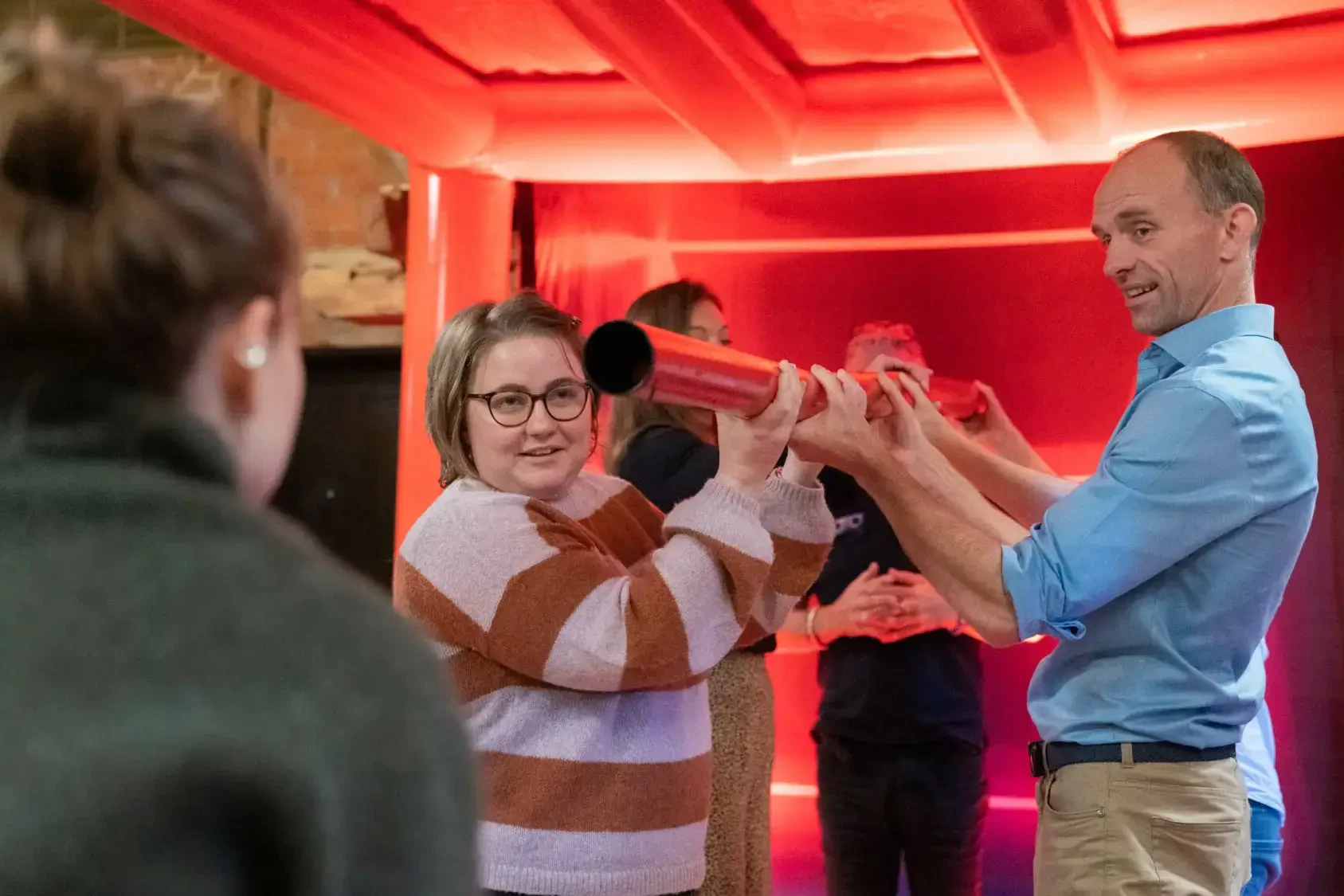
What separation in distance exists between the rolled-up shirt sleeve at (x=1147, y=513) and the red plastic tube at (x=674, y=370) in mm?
414

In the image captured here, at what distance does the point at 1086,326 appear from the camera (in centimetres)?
322

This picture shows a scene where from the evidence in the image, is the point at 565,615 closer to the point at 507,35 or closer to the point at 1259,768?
the point at 1259,768

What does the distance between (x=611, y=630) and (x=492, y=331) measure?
1.34ft

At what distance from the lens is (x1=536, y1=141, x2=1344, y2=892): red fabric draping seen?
2.87 metres

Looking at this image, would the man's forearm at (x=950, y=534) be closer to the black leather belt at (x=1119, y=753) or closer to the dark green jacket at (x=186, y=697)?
the black leather belt at (x=1119, y=753)

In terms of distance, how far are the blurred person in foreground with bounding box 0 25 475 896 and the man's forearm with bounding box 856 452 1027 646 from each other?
1013mm

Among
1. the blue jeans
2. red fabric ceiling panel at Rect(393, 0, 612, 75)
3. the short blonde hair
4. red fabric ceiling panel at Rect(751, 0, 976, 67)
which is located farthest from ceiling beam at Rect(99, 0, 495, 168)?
the blue jeans

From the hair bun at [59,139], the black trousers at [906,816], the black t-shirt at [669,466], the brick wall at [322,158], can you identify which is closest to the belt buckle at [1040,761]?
the black t-shirt at [669,466]

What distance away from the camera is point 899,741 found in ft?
7.55

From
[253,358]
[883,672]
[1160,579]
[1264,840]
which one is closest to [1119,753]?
[1160,579]

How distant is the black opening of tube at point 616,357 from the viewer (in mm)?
1087

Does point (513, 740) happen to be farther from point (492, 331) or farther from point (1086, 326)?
point (1086, 326)

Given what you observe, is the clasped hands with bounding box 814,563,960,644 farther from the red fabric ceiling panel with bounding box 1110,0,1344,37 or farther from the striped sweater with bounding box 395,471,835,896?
the red fabric ceiling panel with bounding box 1110,0,1344,37

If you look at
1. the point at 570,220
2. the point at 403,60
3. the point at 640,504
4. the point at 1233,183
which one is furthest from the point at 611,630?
the point at 570,220
